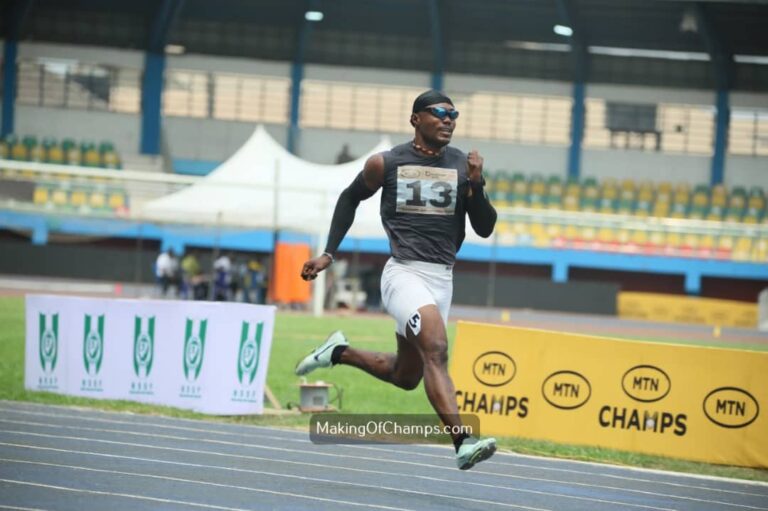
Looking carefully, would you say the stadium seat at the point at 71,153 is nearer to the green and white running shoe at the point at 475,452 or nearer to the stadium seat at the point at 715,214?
the stadium seat at the point at 715,214

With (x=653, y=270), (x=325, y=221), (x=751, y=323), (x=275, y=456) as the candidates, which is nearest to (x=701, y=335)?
(x=751, y=323)

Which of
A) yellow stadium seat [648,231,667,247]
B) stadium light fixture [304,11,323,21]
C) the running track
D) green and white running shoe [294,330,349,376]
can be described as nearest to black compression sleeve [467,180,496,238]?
green and white running shoe [294,330,349,376]

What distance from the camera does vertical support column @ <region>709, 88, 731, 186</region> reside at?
4928 cm

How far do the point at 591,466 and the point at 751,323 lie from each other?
96.7 ft

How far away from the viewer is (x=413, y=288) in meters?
7.66

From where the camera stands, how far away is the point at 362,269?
38.1m

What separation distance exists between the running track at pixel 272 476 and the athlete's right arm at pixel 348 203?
1.39m

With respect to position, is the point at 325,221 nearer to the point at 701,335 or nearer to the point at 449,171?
the point at 701,335

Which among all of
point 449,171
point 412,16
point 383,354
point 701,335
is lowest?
point 701,335

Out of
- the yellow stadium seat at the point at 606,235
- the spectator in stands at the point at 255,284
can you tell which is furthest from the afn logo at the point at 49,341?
the yellow stadium seat at the point at 606,235

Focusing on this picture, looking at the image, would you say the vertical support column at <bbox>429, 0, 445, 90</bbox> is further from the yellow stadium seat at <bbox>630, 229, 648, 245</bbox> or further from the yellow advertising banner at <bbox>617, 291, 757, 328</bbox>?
the yellow advertising banner at <bbox>617, 291, 757, 328</bbox>

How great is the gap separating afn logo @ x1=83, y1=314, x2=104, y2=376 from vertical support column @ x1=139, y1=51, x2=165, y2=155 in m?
36.3

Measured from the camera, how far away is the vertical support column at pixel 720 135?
49.3 m

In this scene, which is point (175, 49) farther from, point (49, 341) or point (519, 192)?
point (49, 341)
